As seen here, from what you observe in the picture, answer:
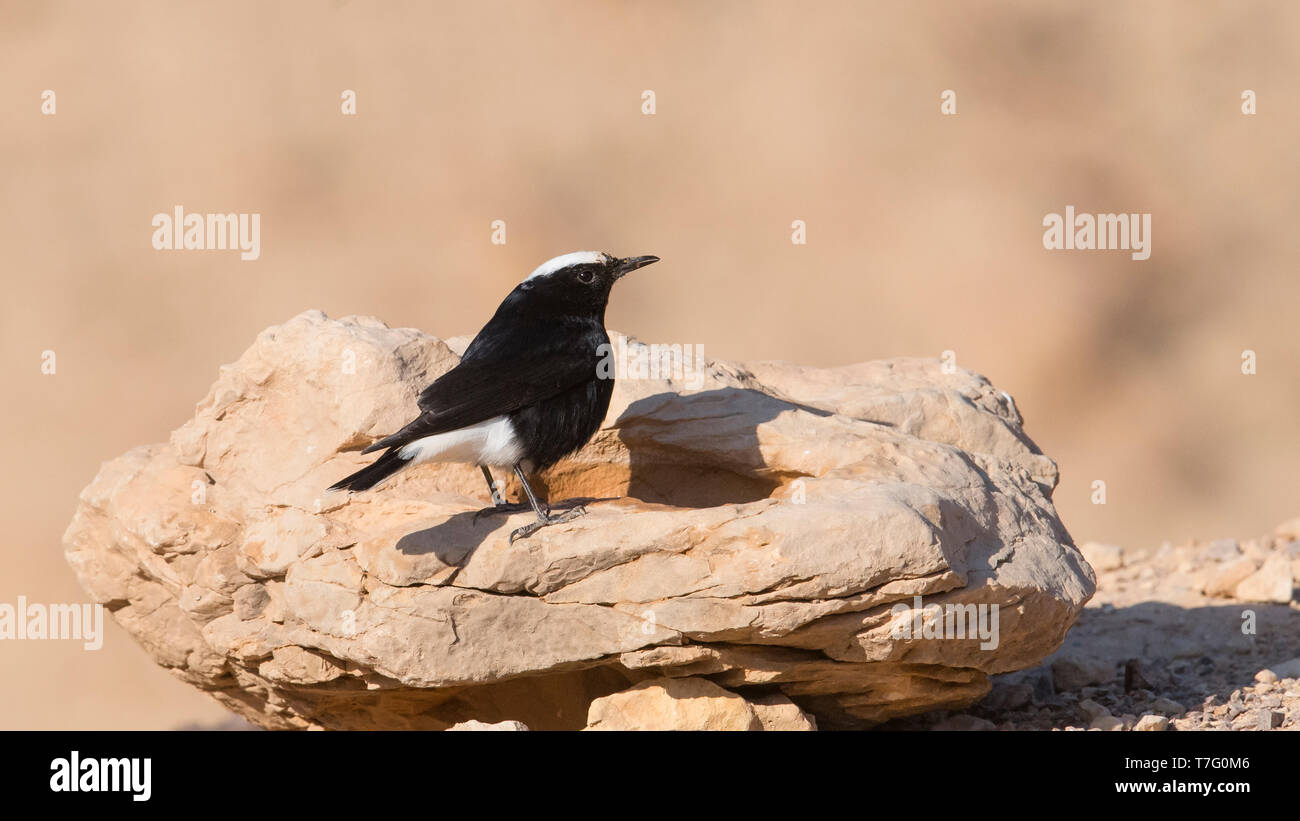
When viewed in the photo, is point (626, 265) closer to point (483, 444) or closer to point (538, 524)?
point (483, 444)

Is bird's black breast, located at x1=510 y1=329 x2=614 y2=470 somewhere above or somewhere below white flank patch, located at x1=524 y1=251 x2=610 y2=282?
below

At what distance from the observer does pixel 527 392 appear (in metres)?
6.29

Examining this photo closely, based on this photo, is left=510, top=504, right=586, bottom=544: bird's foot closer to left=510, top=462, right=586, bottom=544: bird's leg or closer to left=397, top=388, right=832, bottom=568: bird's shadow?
left=510, top=462, right=586, bottom=544: bird's leg

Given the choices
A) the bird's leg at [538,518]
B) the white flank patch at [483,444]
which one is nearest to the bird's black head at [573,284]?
the white flank patch at [483,444]

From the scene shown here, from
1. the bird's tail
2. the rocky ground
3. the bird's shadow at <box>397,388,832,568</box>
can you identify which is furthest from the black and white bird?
the rocky ground

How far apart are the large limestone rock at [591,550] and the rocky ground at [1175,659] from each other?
71cm

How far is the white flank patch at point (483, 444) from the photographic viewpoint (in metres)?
6.08

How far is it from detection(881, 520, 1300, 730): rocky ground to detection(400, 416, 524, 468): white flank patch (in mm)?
2868

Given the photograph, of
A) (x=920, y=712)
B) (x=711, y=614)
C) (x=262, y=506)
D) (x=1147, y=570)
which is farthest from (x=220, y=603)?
(x=1147, y=570)

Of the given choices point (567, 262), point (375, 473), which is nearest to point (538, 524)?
point (375, 473)

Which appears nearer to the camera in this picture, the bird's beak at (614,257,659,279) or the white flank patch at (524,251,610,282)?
the white flank patch at (524,251,610,282)

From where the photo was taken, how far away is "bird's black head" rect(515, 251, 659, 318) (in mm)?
6891

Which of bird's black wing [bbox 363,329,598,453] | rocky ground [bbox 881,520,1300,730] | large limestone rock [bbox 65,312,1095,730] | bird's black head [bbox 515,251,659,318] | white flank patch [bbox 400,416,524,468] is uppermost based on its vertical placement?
bird's black head [bbox 515,251,659,318]

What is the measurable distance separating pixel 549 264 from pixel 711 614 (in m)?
2.38
